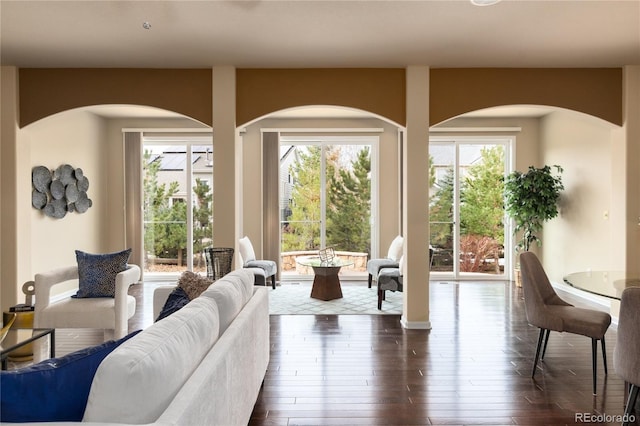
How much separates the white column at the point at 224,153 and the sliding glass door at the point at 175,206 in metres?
3.19

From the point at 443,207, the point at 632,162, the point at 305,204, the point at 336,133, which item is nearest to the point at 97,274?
the point at 305,204

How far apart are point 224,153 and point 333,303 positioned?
257cm

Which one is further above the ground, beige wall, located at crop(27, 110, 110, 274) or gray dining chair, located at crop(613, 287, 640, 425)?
beige wall, located at crop(27, 110, 110, 274)

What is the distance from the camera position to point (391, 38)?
4.13 meters

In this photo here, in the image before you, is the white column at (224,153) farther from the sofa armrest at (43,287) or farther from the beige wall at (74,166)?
the beige wall at (74,166)

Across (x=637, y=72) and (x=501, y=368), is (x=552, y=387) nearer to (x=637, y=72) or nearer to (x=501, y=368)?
(x=501, y=368)

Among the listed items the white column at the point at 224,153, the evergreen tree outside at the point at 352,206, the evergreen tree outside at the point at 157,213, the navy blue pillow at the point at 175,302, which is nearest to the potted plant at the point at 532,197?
the evergreen tree outside at the point at 352,206

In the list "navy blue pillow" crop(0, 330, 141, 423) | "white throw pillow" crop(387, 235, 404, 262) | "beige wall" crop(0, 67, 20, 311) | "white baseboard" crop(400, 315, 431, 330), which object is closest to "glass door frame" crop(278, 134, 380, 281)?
"white throw pillow" crop(387, 235, 404, 262)

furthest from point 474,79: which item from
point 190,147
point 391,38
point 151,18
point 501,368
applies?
point 190,147

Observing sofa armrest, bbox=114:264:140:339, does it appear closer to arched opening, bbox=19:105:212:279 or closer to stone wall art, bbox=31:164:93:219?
stone wall art, bbox=31:164:93:219

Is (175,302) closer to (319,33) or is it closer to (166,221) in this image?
(319,33)

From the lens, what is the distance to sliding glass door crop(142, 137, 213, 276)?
26.3 feet

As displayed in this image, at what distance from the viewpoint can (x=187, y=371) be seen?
1642mm

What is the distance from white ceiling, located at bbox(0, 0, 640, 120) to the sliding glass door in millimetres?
3190
